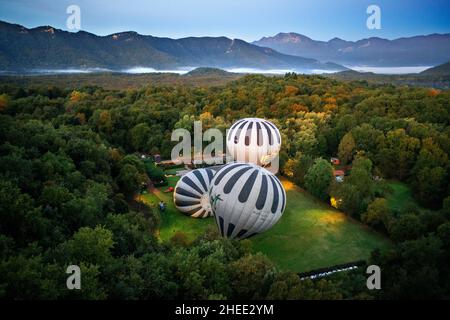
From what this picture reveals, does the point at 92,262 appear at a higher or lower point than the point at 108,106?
lower

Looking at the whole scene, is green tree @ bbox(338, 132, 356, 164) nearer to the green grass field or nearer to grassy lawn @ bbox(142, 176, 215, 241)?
the green grass field

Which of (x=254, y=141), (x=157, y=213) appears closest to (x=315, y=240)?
(x=254, y=141)

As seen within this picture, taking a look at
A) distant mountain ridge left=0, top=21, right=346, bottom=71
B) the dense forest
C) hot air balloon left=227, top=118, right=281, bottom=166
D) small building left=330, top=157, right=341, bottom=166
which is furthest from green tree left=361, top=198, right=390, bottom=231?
distant mountain ridge left=0, top=21, right=346, bottom=71

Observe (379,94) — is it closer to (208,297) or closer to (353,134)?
(353,134)

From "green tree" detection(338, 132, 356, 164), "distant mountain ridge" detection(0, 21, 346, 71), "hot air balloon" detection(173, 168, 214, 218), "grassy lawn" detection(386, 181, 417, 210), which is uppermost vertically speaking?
"distant mountain ridge" detection(0, 21, 346, 71)

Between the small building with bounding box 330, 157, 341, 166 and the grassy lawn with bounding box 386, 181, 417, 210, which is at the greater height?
the small building with bounding box 330, 157, 341, 166

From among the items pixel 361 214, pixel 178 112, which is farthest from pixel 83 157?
pixel 178 112
